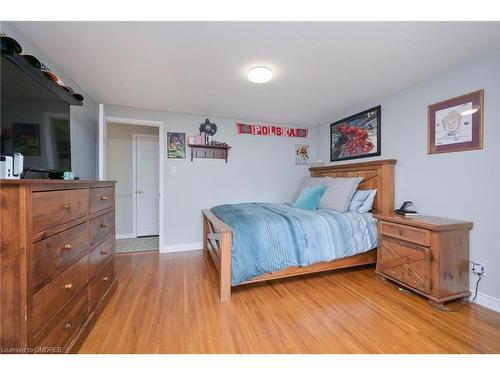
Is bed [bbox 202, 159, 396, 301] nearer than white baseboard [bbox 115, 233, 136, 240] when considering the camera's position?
Yes

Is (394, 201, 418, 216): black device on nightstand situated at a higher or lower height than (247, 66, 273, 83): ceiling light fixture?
lower

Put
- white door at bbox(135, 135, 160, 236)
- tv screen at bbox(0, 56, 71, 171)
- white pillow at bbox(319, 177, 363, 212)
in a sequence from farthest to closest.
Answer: white door at bbox(135, 135, 160, 236)
white pillow at bbox(319, 177, 363, 212)
tv screen at bbox(0, 56, 71, 171)

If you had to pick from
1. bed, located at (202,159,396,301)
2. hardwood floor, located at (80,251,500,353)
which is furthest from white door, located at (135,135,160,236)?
bed, located at (202,159,396,301)

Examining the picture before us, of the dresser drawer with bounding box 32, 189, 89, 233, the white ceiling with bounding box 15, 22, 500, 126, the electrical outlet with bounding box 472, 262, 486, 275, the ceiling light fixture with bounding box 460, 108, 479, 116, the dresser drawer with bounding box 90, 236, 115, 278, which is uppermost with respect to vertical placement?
the white ceiling with bounding box 15, 22, 500, 126

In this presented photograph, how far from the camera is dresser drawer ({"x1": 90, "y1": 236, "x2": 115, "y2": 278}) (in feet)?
5.05

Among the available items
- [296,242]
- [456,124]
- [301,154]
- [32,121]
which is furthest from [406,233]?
[32,121]

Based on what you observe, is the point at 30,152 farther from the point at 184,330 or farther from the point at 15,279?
the point at 184,330

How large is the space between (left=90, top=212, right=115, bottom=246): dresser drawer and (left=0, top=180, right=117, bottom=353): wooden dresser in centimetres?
2

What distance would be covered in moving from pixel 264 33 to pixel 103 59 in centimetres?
146

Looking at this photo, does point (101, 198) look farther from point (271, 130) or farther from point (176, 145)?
point (271, 130)

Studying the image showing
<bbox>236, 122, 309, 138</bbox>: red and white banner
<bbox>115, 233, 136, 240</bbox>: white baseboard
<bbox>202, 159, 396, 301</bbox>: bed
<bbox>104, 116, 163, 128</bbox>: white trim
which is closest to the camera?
<bbox>202, 159, 396, 301</bbox>: bed

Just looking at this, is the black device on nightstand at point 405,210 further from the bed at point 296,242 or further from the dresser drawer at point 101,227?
the dresser drawer at point 101,227

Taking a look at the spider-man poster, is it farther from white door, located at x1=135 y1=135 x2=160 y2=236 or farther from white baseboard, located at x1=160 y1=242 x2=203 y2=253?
white door, located at x1=135 y1=135 x2=160 y2=236

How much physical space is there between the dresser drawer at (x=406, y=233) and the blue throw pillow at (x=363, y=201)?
1.40 ft
